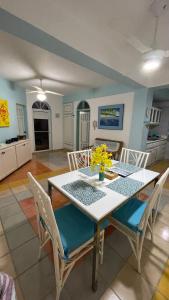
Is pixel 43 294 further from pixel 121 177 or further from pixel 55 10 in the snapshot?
pixel 55 10

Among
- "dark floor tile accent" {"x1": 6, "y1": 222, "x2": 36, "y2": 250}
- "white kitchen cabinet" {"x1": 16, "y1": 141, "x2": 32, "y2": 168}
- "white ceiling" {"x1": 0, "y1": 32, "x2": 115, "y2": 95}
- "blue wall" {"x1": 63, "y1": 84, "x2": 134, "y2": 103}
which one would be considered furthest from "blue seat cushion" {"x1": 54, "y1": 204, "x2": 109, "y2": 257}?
"blue wall" {"x1": 63, "y1": 84, "x2": 134, "y2": 103}

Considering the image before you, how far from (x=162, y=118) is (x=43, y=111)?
490 centimetres

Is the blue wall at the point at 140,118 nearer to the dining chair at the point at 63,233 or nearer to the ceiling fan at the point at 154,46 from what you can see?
the ceiling fan at the point at 154,46

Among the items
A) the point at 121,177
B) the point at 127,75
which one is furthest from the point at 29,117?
the point at 121,177

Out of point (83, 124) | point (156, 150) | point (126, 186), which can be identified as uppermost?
point (83, 124)

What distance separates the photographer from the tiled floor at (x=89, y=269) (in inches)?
43.9

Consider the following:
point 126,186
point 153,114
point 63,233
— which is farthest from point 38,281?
point 153,114

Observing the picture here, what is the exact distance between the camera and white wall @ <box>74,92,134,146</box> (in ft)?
12.5

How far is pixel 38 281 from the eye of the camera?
1.19 metres

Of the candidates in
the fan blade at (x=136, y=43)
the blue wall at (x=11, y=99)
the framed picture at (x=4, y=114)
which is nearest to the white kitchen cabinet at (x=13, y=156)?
the blue wall at (x=11, y=99)

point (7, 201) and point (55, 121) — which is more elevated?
point (55, 121)

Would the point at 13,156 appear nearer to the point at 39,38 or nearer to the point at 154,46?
the point at 39,38

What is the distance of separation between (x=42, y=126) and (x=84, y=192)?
506 centimetres

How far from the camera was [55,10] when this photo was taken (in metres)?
1.36
